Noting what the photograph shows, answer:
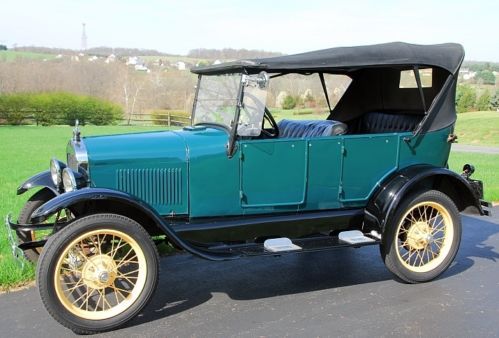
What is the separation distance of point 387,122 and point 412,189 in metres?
1.23

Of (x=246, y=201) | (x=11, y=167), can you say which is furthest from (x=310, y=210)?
(x=11, y=167)

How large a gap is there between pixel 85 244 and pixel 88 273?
0.26m

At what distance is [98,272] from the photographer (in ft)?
11.8

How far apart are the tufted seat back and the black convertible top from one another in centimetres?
70

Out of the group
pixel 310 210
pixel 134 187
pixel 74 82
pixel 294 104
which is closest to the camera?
pixel 134 187

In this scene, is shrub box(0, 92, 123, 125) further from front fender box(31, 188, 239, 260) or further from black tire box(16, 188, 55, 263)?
front fender box(31, 188, 239, 260)

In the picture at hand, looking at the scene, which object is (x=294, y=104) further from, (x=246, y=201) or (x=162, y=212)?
(x=162, y=212)

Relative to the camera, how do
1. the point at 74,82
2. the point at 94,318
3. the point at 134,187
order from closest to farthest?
the point at 94,318
the point at 134,187
the point at 74,82

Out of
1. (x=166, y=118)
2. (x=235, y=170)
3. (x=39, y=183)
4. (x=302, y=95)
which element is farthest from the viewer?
(x=166, y=118)

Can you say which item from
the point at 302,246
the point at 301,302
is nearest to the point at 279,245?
the point at 302,246

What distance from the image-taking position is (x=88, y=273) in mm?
3609

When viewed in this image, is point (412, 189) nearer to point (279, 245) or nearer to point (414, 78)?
point (414, 78)

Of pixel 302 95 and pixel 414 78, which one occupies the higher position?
pixel 414 78

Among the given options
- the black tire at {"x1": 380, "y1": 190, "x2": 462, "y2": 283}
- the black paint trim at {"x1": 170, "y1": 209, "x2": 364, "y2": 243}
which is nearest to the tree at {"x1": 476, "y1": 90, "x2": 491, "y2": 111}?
the black tire at {"x1": 380, "y1": 190, "x2": 462, "y2": 283}
